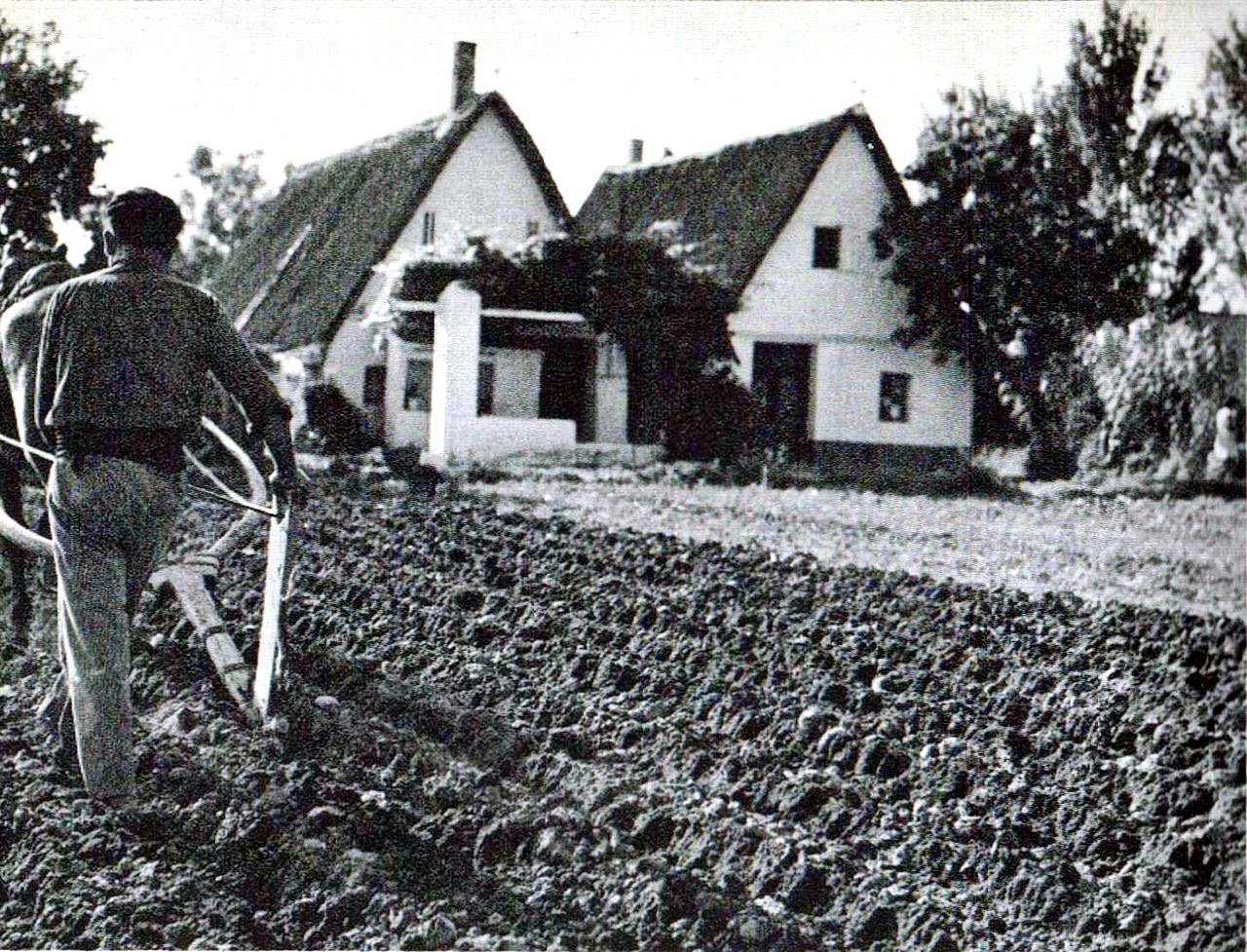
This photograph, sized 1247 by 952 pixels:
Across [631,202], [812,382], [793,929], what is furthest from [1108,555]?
[793,929]

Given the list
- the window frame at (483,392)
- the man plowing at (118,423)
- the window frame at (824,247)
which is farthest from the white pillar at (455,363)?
the window frame at (824,247)

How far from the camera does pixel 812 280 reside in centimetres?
508

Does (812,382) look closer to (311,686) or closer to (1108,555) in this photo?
(1108,555)

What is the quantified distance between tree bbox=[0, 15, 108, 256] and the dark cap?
1.25 feet

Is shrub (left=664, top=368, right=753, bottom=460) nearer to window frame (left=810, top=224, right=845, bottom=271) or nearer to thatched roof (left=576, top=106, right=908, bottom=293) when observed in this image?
thatched roof (left=576, top=106, right=908, bottom=293)

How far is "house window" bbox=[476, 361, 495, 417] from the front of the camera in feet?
10.5

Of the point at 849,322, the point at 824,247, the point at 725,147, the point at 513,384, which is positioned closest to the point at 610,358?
Answer: the point at 513,384

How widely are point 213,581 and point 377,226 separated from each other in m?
0.99

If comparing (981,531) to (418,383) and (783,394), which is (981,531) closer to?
(783,394)

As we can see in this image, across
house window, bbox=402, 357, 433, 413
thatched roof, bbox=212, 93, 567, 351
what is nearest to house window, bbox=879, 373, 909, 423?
thatched roof, bbox=212, 93, 567, 351

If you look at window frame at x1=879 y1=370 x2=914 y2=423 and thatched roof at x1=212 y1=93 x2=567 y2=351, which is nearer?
thatched roof at x1=212 y1=93 x2=567 y2=351

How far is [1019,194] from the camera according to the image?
4.22m

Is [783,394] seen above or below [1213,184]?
below

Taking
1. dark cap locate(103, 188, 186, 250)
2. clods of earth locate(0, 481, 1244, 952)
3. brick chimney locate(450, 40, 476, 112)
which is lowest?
clods of earth locate(0, 481, 1244, 952)
